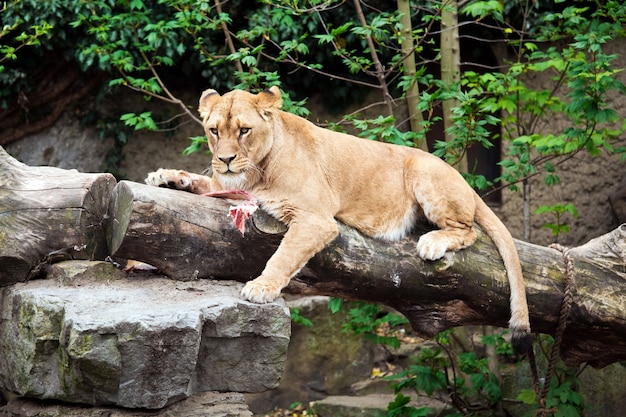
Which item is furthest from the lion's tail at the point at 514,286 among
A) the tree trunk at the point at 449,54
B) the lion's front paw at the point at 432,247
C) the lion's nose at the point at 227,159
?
the tree trunk at the point at 449,54

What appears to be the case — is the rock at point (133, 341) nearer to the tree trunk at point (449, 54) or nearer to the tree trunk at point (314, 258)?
the tree trunk at point (314, 258)

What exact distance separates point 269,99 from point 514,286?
189 cm

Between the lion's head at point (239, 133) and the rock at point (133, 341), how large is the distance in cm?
69

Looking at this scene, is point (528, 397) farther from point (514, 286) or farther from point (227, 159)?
point (227, 159)

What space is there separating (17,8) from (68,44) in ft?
2.16

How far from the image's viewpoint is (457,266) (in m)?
4.79

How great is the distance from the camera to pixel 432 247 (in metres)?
4.72

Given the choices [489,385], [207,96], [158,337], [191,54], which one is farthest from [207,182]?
[191,54]

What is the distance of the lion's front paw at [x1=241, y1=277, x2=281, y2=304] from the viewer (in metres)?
3.95

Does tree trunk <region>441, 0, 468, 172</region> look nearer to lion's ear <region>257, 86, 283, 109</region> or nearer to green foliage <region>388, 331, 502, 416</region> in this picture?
green foliage <region>388, 331, 502, 416</region>

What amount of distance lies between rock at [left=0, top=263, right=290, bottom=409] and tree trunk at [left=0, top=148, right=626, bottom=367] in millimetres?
209

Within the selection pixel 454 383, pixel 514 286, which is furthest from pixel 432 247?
pixel 454 383

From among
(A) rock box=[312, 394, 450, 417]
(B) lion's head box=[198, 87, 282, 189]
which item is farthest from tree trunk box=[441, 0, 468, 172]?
(B) lion's head box=[198, 87, 282, 189]

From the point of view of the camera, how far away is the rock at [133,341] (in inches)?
140
